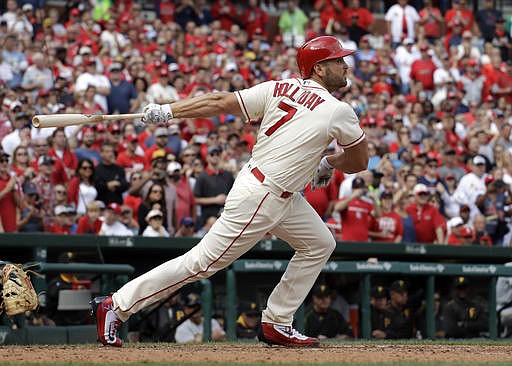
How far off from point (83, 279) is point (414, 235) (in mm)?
4709

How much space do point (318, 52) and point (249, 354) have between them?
1.99 metres

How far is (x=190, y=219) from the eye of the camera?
11.4 m

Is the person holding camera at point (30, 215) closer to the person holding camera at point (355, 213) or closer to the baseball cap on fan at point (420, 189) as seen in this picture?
the person holding camera at point (355, 213)

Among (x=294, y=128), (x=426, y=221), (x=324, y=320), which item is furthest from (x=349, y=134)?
(x=426, y=221)

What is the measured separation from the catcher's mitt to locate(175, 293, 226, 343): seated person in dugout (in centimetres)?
359

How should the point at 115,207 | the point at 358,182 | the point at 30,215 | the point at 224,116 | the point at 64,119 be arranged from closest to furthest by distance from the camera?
the point at 64,119 → the point at 30,215 → the point at 115,207 → the point at 358,182 → the point at 224,116

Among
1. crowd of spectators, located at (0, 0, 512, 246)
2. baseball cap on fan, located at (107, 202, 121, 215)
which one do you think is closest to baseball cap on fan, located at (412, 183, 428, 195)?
crowd of spectators, located at (0, 0, 512, 246)

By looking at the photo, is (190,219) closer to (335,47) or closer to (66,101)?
(66,101)

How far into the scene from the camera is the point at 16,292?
6750 mm

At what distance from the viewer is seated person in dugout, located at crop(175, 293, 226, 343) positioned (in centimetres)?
1045

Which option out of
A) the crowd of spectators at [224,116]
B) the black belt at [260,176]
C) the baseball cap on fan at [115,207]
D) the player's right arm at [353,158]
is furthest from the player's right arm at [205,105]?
the baseball cap on fan at [115,207]

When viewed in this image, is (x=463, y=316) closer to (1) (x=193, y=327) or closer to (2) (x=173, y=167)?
(1) (x=193, y=327)

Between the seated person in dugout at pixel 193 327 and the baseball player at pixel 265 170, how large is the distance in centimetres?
372

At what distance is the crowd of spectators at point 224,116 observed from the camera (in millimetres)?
11945
